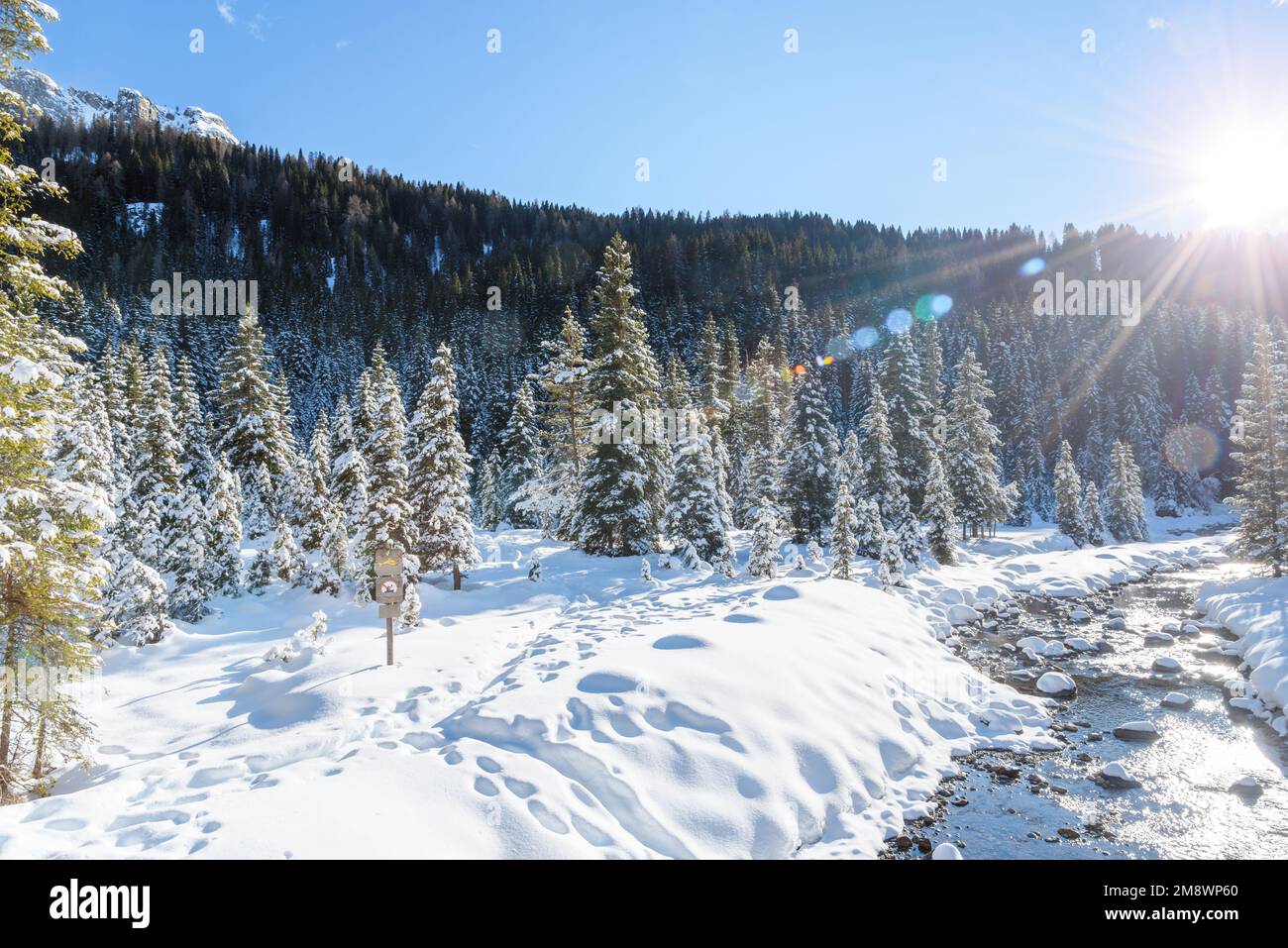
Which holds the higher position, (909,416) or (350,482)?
(909,416)

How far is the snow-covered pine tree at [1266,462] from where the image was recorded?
26.3m

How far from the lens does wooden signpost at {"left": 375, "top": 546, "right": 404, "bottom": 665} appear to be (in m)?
11.0

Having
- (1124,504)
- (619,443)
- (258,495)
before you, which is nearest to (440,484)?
(619,443)

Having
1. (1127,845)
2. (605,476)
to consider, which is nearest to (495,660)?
(1127,845)

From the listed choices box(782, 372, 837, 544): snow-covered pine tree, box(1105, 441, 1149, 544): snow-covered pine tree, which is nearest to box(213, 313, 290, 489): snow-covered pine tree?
box(782, 372, 837, 544): snow-covered pine tree

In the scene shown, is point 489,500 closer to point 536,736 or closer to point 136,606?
point 136,606

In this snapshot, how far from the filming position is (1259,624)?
17922 millimetres

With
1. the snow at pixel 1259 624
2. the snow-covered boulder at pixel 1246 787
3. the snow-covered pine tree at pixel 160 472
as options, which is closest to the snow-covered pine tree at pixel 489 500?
the snow-covered pine tree at pixel 160 472

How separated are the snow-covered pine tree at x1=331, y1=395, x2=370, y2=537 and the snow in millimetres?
22394

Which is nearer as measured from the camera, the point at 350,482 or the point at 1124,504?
the point at 350,482

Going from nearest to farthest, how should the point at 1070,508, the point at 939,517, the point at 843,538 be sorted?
the point at 843,538 < the point at 939,517 < the point at 1070,508

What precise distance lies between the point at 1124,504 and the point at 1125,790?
203 feet

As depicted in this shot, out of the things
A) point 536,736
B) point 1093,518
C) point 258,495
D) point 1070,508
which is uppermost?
point 258,495
